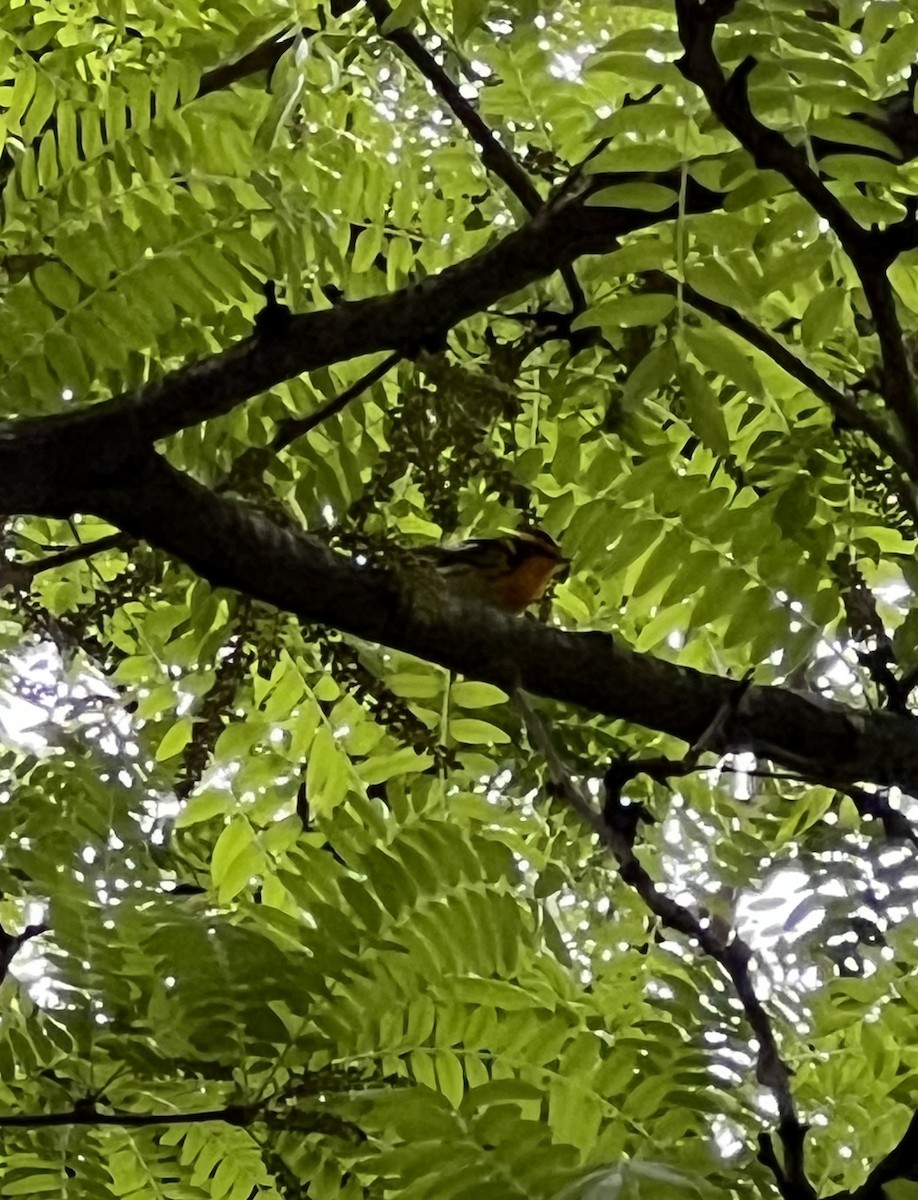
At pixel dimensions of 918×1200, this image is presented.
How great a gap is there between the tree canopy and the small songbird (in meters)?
0.08

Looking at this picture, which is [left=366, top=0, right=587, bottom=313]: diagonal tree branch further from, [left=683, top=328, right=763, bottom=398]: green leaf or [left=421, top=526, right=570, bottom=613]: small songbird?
[left=421, top=526, right=570, bottom=613]: small songbird

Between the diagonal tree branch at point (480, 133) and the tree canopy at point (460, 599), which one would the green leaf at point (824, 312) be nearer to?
the tree canopy at point (460, 599)

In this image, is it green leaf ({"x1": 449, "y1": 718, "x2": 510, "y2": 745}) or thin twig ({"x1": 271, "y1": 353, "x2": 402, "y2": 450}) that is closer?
thin twig ({"x1": 271, "y1": 353, "x2": 402, "y2": 450})

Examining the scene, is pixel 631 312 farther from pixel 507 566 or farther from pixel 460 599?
pixel 507 566

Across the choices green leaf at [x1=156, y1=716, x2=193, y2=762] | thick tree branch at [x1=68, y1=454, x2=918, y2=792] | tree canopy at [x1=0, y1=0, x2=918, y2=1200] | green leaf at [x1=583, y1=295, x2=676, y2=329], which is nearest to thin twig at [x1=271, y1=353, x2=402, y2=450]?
tree canopy at [x1=0, y1=0, x2=918, y2=1200]

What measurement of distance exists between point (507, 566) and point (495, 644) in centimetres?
65

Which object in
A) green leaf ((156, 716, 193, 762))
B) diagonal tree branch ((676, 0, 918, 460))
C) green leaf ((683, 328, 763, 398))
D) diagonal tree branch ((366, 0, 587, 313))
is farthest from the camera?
green leaf ((156, 716, 193, 762))

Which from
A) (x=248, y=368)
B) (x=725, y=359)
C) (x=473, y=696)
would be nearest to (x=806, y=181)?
(x=725, y=359)

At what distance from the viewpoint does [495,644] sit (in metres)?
1.36

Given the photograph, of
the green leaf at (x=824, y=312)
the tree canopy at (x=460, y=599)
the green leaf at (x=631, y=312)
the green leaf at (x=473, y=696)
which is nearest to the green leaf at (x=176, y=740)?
the tree canopy at (x=460, y=599)

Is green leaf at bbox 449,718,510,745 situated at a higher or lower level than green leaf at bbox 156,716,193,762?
lower

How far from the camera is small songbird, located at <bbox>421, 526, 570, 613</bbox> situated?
6.01 ft

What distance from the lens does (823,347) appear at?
158 centimetres

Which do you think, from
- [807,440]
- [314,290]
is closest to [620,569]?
[807,440]
